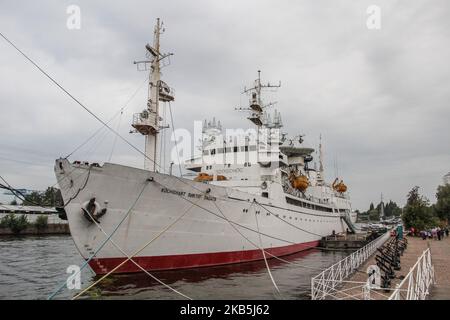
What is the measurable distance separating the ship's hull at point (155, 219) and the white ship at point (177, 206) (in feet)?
0.13

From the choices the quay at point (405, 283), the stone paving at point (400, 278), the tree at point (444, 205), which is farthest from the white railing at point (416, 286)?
the tree at point (444, 205)

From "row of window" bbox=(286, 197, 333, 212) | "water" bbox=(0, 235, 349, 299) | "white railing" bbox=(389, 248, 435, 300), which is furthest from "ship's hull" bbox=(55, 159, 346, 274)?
"white railing" bbox=(389, 248, 435, 300)

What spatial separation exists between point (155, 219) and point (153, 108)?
5.78 meters

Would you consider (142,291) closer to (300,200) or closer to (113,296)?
(113,296)

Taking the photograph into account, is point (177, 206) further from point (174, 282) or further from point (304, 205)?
point (304, 205)

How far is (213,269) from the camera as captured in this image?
15805mm

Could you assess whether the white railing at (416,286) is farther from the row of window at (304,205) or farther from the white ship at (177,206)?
the row of window at (304,205)

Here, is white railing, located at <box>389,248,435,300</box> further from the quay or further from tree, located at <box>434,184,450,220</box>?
tree, located at <box>434,184,450,220</box>

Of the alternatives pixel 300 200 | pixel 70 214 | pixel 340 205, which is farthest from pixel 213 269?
pixel 340 205

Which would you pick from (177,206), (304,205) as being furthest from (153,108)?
(304,205)

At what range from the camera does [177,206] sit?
14781mm

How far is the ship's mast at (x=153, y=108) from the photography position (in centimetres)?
1574

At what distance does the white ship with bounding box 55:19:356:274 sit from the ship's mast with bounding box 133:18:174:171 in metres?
0.05

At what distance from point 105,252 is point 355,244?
2531 centimetres
